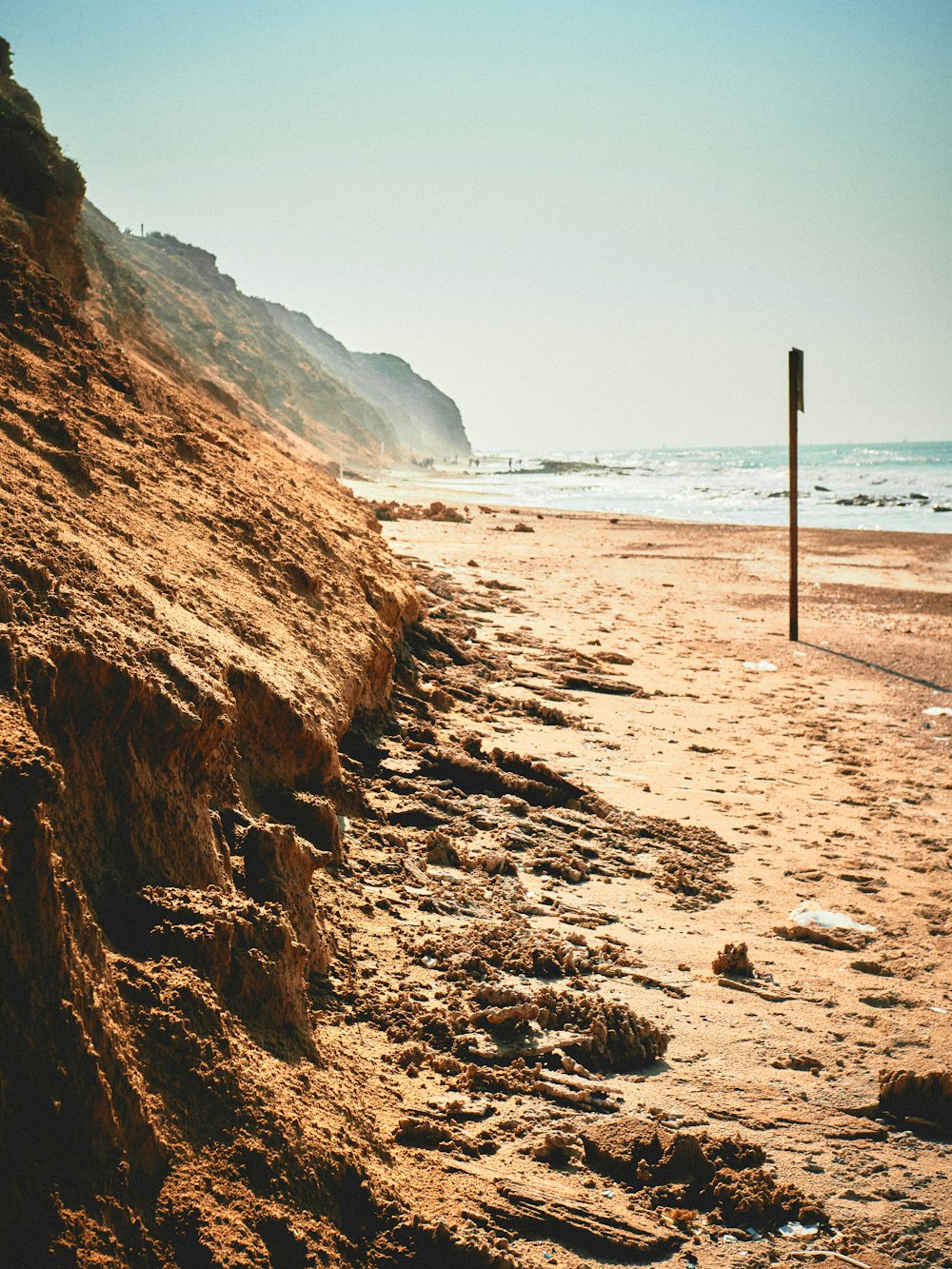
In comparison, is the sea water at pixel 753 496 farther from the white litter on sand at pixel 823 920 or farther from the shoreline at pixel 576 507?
the white litter on sand at pixel 823 920

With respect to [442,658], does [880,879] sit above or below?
below

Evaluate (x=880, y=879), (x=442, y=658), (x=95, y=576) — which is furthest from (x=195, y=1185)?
(x=442, y=658)

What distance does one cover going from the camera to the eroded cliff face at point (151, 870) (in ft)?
6.32

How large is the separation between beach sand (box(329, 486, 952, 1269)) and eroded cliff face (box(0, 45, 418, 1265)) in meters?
0.38

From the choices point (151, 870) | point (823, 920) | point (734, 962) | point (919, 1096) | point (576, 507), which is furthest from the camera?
point (576, 507)

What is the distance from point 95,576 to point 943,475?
206 ft

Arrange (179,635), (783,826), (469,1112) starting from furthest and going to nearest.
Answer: (783,826) → (179,635) → (469,1112)

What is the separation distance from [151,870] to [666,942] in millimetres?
2370

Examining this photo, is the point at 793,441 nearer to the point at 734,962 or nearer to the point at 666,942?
the point at 666,942

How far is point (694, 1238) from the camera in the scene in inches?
103

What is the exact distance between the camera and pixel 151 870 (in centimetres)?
267

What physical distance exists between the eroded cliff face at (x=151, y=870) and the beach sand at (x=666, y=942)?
381 millimetres

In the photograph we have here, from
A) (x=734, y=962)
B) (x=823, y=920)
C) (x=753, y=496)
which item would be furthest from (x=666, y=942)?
(x=753, y=496)

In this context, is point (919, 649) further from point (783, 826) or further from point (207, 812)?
point (207, 812)
